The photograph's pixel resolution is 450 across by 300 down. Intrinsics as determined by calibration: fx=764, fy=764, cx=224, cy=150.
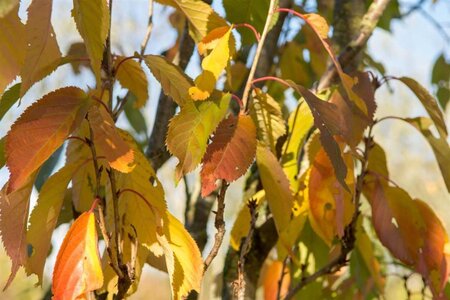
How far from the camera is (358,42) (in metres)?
1.18

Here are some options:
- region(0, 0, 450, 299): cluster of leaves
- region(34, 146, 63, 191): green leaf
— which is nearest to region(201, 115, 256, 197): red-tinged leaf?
region(0, 0, 450, 299): cluster of leaves

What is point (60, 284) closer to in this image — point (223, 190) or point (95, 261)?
point (95, 261)

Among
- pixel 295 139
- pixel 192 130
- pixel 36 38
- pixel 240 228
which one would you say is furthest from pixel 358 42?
pixel 36 38

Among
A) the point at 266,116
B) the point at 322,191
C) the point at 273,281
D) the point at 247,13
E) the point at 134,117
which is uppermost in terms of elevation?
the point at 247,13

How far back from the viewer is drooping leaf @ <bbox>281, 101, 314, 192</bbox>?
3.32 feet

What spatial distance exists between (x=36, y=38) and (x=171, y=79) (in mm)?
173

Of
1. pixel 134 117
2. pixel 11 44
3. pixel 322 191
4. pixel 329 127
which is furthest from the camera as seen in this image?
pixel 134 117

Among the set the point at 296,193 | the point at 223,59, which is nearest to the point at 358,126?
the point at 296,193

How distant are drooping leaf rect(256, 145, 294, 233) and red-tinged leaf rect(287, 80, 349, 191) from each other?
0.10m

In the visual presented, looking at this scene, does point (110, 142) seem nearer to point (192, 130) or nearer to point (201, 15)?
point (192, 130)

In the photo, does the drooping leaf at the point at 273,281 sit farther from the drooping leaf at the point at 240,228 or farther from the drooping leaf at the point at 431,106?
the drooping leaf at the point at 431,106

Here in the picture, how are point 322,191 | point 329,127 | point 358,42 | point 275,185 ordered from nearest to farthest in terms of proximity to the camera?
point 329,127, point 275,185, point 322,191, point 358,42

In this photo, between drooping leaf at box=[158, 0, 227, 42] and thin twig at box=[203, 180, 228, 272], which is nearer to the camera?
thin twig at box=[203, 180, 228, 272]

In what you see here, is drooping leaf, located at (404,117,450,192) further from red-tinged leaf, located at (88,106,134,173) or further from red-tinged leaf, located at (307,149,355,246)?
red-tinged leaf, located at (88,106,134,173)
